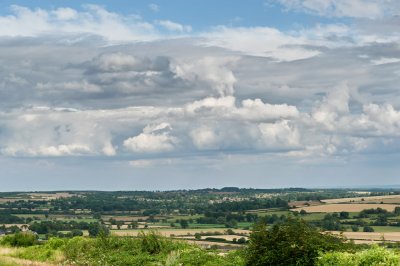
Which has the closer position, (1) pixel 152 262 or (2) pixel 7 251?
(1) pixel 152 262

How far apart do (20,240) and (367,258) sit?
33507mm

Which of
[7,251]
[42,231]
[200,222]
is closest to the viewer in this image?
[7,251]

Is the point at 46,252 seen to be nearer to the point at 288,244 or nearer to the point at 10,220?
the point at 288,244

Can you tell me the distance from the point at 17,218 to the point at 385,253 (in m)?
142

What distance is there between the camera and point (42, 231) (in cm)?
10569

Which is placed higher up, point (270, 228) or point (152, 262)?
point (270, 228)

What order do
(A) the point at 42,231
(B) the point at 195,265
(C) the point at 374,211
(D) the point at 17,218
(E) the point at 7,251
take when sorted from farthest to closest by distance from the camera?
1. (D) the point at 17,218
2. (C) the point at 374,211
3. (A) the point at 42,231
4. (E) the point at 7,251
5. (B) the point at 195,265

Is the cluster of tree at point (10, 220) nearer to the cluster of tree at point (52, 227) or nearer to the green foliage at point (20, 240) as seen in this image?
the cluster of tree at point (52, 227)

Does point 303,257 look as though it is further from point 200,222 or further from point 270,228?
point 200,222

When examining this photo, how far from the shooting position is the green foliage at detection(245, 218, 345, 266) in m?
21.9

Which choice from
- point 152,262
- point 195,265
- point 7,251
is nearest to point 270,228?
point 195,265

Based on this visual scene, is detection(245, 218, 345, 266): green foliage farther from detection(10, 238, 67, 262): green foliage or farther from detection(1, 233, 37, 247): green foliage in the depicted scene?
detection(1, 233, 37, 247): green foliage

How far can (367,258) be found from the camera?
18.6 metres

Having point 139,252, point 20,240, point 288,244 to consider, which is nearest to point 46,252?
point 139,252
